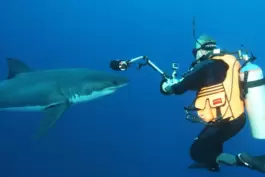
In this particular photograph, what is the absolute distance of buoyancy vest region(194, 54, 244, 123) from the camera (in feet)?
12.7

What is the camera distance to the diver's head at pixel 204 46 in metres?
4.08

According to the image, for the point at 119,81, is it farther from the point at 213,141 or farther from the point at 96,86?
the point at 213,141

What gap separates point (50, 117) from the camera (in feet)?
15.6

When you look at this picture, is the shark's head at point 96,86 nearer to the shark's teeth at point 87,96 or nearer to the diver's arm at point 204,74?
the shark's teeth at point 87,96

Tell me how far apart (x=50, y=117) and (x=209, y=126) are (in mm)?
2020

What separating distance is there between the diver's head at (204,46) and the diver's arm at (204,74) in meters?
0.25

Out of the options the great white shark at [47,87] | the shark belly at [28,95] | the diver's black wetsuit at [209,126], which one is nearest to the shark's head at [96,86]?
the great white shark at [47,87]

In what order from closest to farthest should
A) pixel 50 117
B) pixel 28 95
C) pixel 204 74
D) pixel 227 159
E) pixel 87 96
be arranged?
pixel 204 74, pixel 227 159, pixel 50 117, pixel 28 95, pixel 87 96

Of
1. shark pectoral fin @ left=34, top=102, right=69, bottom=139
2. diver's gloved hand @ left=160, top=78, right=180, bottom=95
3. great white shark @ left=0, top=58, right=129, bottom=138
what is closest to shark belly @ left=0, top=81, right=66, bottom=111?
great white shark @ left=0, top=58, right=129, bottom=138

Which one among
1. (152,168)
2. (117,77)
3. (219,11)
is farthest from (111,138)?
(219,11)

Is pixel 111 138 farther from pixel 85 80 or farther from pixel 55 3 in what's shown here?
pixel 55 3

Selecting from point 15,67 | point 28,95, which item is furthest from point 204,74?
point 15,67

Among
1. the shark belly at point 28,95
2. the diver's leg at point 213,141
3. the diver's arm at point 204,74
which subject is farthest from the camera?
the shark belly at point 28,95

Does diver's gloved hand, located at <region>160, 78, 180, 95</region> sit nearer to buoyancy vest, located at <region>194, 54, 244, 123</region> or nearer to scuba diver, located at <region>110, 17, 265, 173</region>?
scuba diver, located at <region>110, 17, 265, 173</region>
